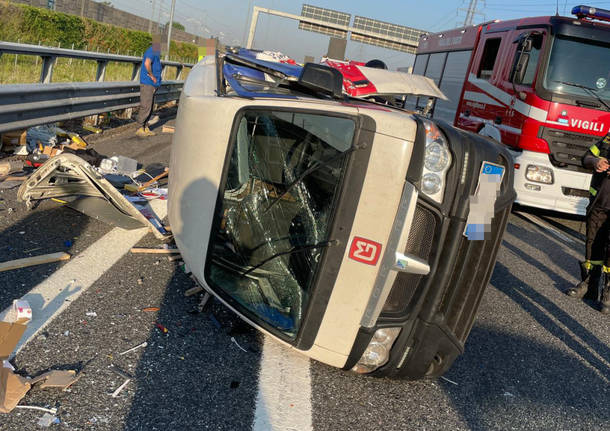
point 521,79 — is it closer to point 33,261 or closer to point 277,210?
point 277,210

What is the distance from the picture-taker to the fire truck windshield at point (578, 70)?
831cm

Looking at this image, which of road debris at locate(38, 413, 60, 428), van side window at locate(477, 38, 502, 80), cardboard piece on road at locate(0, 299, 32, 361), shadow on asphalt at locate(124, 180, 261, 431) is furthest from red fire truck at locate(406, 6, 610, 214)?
road debris at locate(38, 413, 60, 428)

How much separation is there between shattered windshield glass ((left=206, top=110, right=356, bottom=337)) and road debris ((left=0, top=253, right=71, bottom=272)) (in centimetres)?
141

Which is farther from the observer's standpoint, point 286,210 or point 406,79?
point 406,79

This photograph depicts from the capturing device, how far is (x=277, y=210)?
3297 mm

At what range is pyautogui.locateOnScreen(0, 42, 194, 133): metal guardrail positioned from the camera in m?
6.17

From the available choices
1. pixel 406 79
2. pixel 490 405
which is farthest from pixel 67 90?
pixel 490 405

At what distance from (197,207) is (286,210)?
583mm

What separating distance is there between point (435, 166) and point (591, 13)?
7269 millimetres

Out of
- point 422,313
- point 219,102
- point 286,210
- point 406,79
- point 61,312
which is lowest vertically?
point 61,312

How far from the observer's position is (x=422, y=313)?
301 centimetres

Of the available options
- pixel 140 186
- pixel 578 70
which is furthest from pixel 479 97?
pixel 140 186

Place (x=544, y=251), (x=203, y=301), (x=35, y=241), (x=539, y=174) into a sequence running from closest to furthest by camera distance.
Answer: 1. (x=203, y=301)
2. (x=35, y=241)
3. (x=544, y=251)
4. (x=539, y=174)

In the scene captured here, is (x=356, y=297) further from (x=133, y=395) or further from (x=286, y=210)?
(x=133, y=395)
